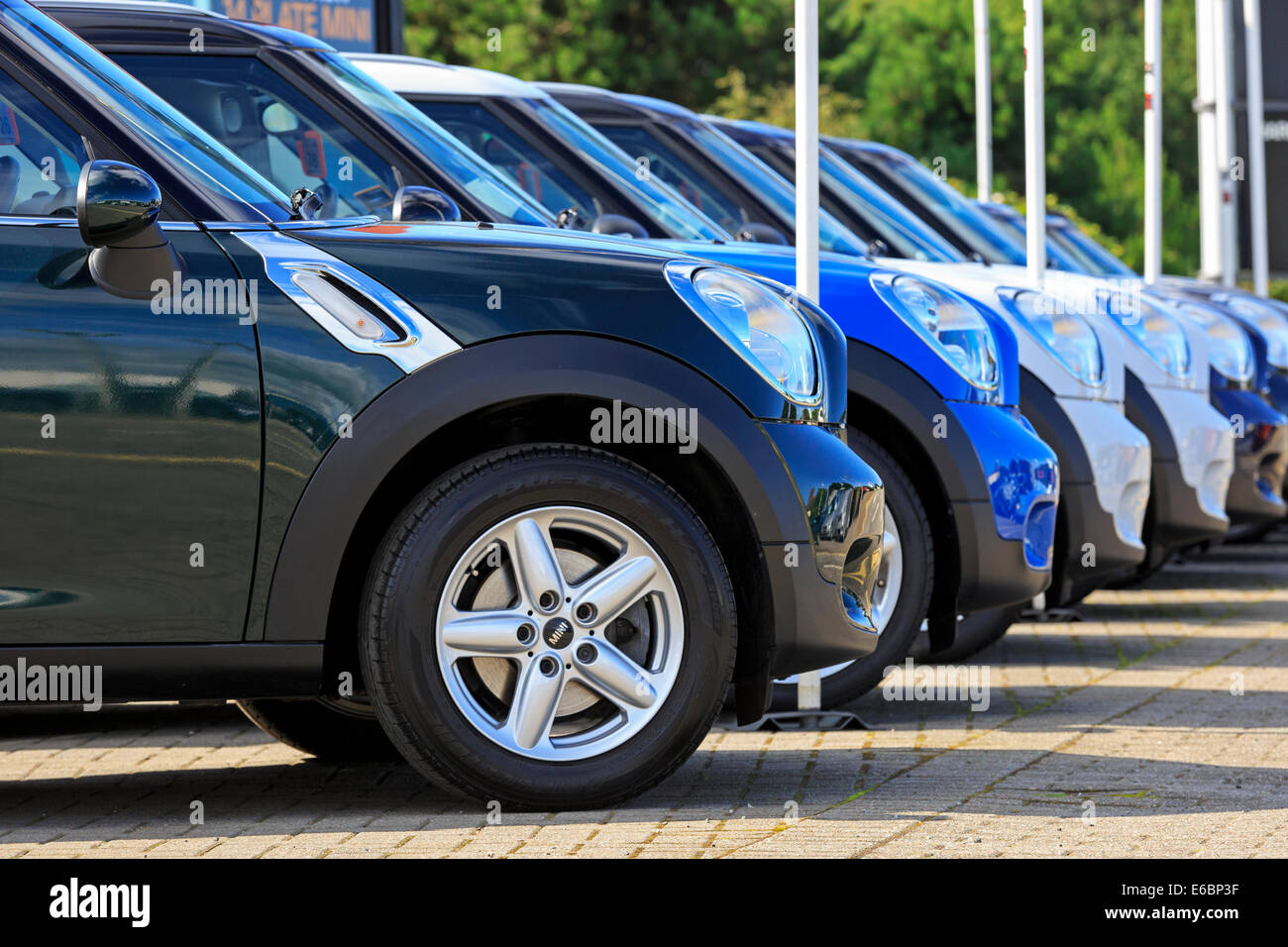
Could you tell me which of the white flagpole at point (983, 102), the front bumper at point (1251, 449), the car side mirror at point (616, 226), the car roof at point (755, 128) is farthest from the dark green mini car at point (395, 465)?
the white flagpole at point (983, 102)

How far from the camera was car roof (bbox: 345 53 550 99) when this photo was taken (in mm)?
8016

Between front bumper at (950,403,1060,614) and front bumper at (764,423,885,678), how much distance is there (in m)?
1.52

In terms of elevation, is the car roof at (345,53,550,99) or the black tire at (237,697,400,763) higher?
the car roof at (345,53,550,99)

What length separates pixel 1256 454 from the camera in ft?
33.7

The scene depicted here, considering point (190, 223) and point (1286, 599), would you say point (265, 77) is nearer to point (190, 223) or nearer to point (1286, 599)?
point (190, 223)

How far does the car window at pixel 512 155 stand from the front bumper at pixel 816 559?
2960 mm

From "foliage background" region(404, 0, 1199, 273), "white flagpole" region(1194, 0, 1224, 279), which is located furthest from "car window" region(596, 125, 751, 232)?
"foliage background" region(404, 0, 1199, 273)

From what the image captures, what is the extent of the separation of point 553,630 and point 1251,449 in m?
6.53

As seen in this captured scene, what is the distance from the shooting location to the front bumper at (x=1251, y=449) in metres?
10.1

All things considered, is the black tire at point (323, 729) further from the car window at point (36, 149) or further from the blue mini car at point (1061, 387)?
the blue mini car at point (1061, 387)

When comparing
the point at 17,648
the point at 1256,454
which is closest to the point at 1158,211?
the point at 1256,454

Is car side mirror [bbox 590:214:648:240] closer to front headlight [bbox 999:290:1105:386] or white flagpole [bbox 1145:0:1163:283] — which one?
front headlight [bbox 999:290:1105:386]

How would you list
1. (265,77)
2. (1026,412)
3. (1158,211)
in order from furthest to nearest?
(1158,211)
(1026,412)
(265,77)

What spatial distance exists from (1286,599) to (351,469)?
22.8 ft
